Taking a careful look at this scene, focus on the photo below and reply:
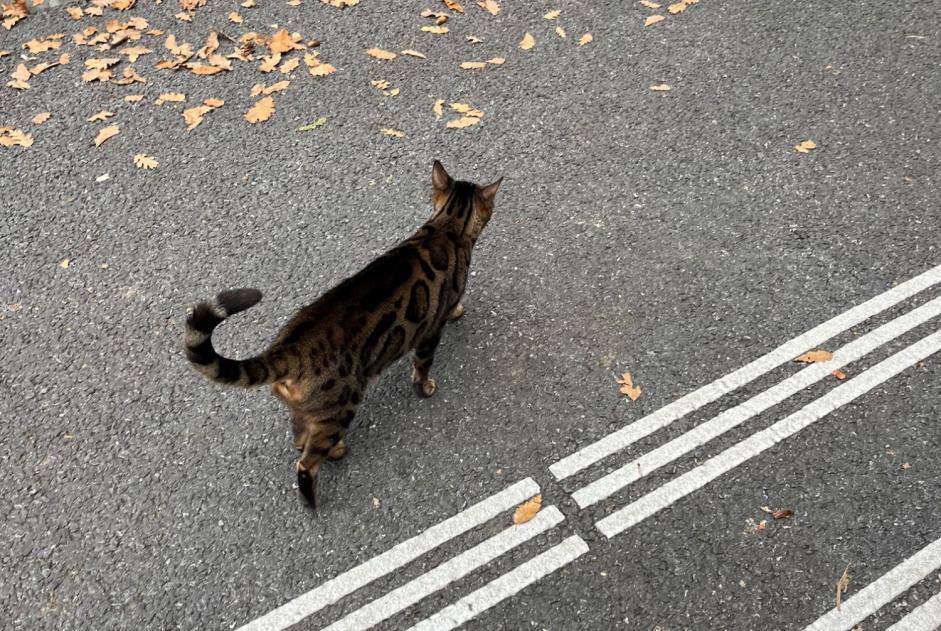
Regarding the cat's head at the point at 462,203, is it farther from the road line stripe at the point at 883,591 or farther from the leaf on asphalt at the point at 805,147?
the leaf on asphalt at the point at 805,147

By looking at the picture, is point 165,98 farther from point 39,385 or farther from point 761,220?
point 761,220

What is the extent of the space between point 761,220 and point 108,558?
419 cm

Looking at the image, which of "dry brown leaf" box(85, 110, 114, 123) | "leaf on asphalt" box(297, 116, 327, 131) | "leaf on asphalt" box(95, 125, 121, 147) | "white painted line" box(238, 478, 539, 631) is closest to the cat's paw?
"white painted line" box(238, 478, 539, 631)

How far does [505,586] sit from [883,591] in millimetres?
1632

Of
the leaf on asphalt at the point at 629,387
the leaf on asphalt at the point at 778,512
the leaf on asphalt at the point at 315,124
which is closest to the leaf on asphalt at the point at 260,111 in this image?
the leaf on asphalt at the point at 315,124

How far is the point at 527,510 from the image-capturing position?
11.6ft

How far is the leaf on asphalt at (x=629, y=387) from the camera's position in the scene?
157 inches

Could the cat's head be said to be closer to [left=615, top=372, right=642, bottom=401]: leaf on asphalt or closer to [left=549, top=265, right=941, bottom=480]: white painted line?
[left=615, top=372, right=642, bottom=401]: leaf on asphalt

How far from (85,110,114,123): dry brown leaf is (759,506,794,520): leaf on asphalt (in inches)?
204

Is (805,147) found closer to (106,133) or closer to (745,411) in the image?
(745,411)

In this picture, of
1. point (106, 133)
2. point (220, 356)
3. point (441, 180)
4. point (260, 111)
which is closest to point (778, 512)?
point (441, 180)

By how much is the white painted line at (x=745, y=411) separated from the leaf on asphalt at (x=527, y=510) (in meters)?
0.18

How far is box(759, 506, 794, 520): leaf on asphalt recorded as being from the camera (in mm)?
3492

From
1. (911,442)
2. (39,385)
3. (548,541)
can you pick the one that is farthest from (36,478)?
(911,442)
